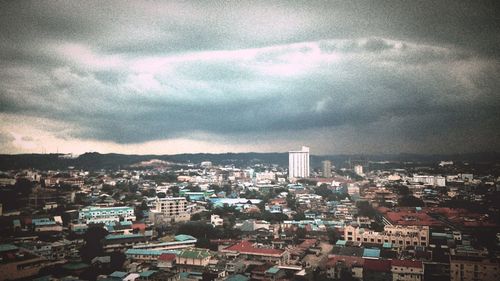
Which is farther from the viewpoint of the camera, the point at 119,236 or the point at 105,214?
the point at 105,214

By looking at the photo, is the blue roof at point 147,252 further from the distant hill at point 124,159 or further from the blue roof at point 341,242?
the distant hill at point 124,159

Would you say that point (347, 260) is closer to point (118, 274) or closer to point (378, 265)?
point (378, 265)

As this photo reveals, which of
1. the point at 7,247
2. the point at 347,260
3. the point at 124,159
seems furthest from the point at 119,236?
the point at 124,159

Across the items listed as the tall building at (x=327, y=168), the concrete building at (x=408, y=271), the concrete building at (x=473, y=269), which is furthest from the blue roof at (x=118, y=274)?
the tall building at (x=327, y=168)

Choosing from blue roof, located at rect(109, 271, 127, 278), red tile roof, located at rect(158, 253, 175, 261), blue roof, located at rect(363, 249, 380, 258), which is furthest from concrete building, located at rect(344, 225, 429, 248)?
blue roof, located at rect(109, 271, 127, 278)

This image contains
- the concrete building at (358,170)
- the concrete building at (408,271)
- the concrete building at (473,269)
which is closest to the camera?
the concrete building at (473,269)

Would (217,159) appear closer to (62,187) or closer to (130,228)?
(62,187)

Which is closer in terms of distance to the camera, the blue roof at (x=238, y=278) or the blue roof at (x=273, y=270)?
the blue roof at (x=238, y=278)
